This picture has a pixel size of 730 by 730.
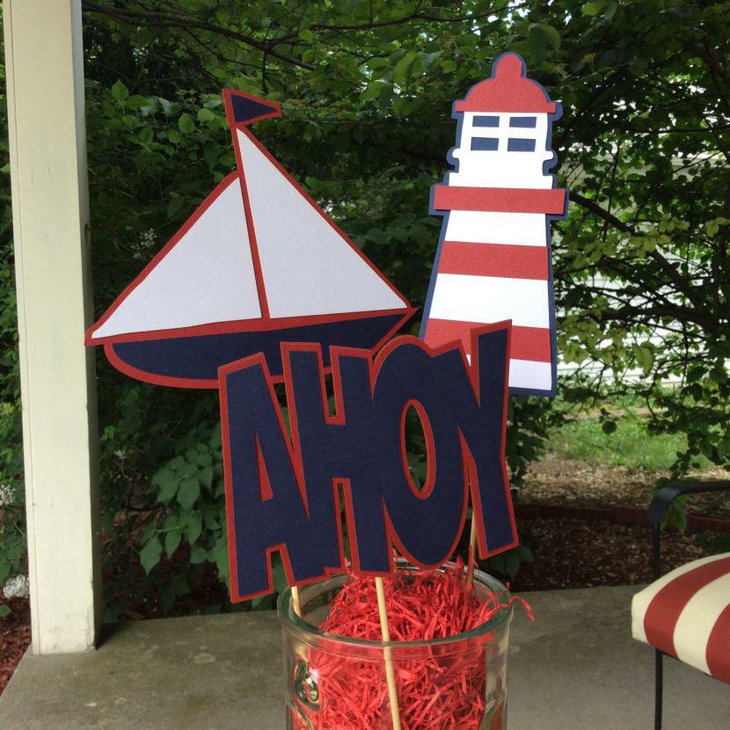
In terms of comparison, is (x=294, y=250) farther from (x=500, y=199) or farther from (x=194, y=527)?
(x=194, y=527)

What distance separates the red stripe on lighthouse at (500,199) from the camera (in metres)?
1.38

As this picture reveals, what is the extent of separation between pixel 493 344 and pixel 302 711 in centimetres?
51

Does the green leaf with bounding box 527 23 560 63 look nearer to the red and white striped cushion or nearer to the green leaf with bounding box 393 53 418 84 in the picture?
the green leaf with bounding box 393 53 418 84

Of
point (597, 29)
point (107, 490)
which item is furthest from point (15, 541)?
point (597, 29)

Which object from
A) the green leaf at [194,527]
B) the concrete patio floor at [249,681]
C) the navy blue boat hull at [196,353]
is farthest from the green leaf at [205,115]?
the concrete patio floor at [249,681]

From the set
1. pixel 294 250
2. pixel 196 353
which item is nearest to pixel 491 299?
pixel 294 250

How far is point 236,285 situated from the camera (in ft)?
3.71

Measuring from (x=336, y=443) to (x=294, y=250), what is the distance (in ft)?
1.41

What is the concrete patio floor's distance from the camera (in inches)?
72.9

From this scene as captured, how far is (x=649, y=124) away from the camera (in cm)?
299

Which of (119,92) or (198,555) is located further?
(119,92)

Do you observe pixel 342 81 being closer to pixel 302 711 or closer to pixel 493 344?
pixel 493 344

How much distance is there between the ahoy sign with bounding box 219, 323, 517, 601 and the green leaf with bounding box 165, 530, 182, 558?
4.77ft

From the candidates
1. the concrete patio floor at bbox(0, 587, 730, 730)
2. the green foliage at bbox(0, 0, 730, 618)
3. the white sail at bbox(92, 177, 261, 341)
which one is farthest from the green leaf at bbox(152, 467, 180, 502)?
the white sail at bbox(92, 177, 261, 341)
